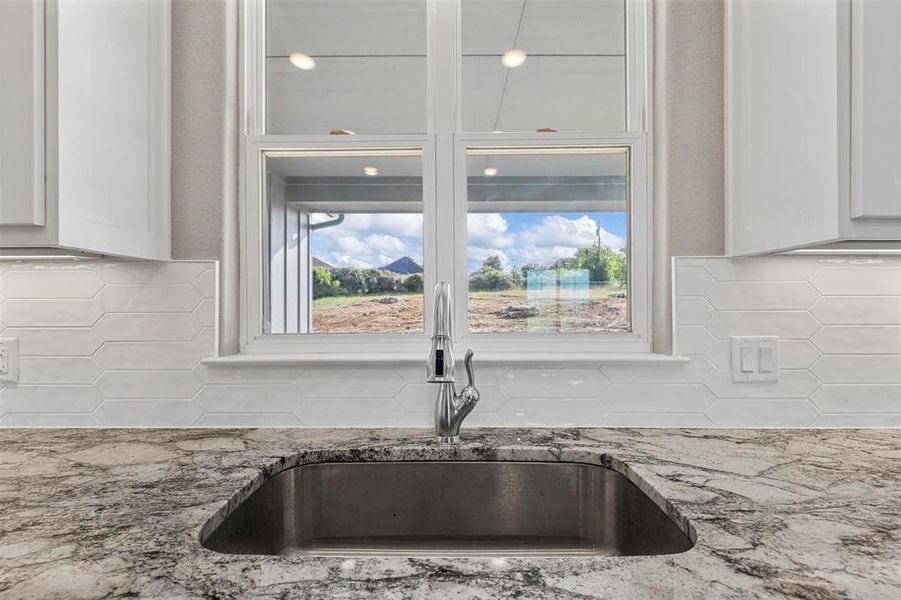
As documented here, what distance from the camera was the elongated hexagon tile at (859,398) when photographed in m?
1.33

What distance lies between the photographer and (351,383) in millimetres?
1352

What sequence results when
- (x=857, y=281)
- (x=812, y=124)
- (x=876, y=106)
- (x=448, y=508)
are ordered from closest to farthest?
(x=876, y=106) → (x=812, y=124) → (x=448, y=508) → (x=857, y=281)

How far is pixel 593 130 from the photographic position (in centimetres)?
147

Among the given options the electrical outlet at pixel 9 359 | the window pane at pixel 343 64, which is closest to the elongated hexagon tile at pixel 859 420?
the window pane at pixel 343 64

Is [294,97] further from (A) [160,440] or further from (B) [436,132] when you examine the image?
(A) [160,440]

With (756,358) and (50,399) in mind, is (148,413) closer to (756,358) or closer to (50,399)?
(50,399)

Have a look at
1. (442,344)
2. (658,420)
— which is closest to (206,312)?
(442,344)

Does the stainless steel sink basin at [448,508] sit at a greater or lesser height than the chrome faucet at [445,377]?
lesser

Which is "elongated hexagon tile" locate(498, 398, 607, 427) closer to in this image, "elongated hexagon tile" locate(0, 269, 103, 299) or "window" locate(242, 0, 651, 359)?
"window" locate(242, 0, 651, 359)

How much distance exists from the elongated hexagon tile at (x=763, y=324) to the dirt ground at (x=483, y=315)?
0.23 m

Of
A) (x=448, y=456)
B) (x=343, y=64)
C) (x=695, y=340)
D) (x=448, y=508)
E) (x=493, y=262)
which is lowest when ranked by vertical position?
(x=448, y=508)

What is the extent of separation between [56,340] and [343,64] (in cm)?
108

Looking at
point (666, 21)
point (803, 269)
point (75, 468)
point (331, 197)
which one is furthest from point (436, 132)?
point (75, 468)

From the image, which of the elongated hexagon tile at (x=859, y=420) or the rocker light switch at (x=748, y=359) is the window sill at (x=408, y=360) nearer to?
the rocker light switch at (x=748, y=359)
